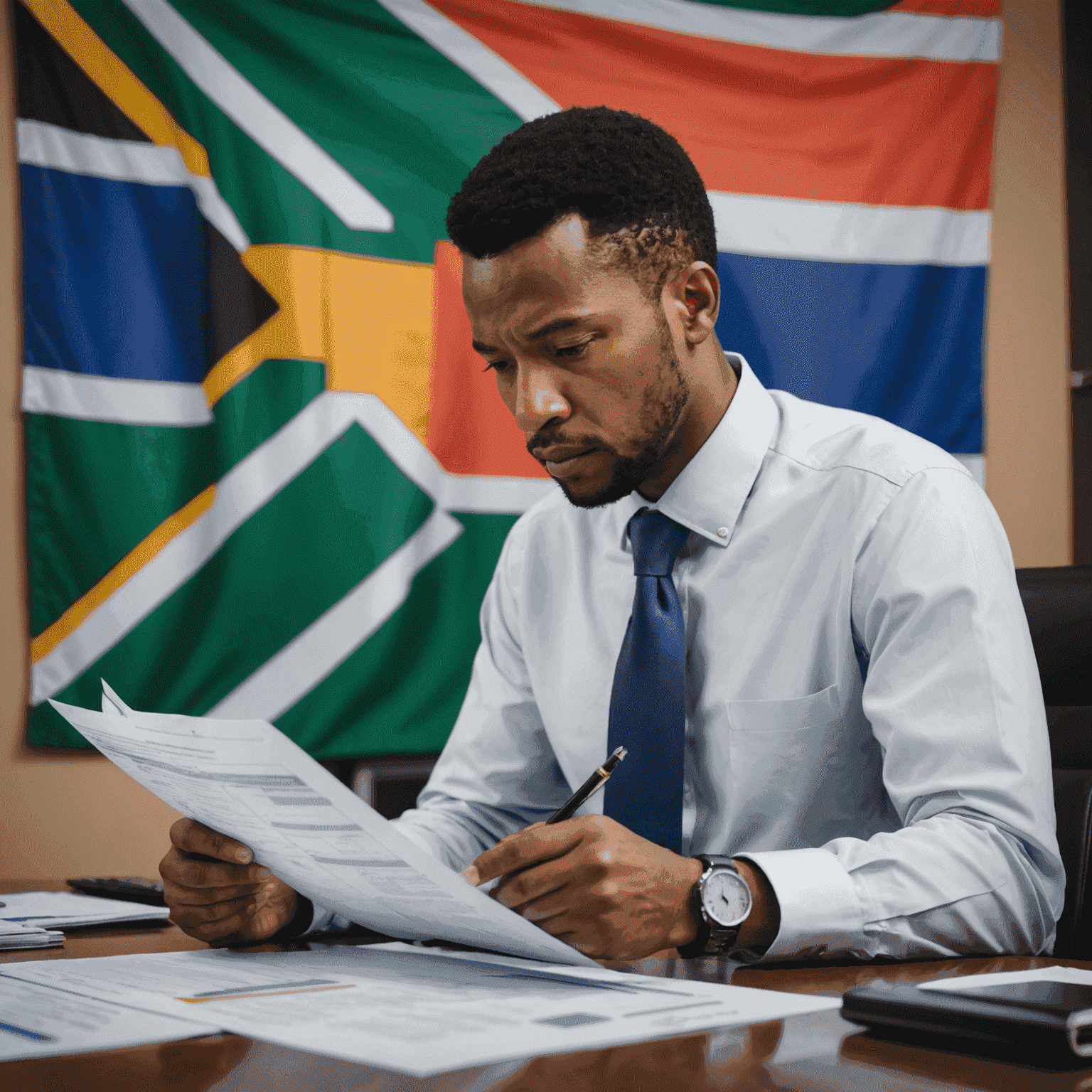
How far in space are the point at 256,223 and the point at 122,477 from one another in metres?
0.50

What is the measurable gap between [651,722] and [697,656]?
12 centimetres

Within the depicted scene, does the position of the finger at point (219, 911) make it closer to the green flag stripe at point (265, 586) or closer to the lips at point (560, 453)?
the lips at point (560, 453)

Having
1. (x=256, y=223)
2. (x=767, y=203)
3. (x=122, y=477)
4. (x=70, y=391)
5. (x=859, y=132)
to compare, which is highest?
(x=859, y=132)

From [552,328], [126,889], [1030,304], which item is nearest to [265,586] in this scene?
[126,889]

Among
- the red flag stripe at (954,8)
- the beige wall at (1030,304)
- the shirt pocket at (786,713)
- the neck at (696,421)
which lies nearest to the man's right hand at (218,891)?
the shirt pocket at (786,713)

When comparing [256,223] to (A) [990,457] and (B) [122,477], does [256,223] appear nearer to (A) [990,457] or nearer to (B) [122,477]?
(B) [122,477]

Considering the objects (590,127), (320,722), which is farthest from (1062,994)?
(320,722)

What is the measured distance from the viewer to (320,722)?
6.58 ft

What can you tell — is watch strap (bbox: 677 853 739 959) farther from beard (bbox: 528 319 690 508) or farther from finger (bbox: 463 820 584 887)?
beard (bbox: 528 319 690 508)

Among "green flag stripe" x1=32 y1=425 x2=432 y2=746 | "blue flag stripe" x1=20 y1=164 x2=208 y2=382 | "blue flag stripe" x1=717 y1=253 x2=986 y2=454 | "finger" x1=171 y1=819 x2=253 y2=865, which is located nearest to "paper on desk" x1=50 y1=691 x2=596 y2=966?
"finger" x1=171 y1=819 x2=253 y2=865

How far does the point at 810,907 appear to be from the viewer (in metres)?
0.79

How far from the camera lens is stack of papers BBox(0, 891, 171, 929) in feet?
3.16

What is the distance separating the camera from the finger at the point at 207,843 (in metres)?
0.84

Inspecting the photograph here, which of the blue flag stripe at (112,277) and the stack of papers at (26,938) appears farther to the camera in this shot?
the blue flag stripe at (112,277)
